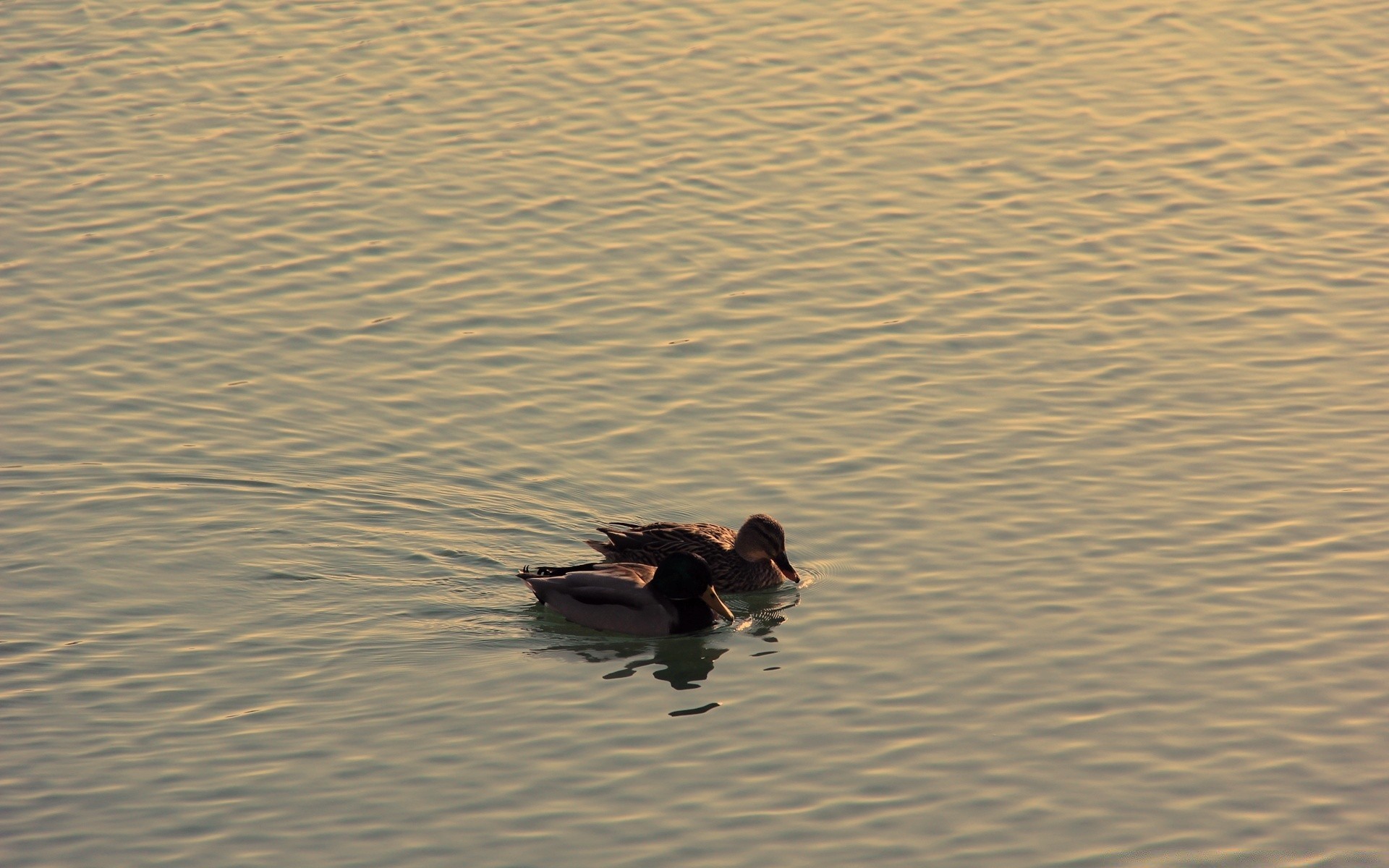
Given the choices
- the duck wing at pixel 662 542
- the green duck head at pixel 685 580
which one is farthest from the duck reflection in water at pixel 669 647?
the duck wing at pixel 662 542

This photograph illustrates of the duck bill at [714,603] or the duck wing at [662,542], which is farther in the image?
the duck wing at [662,542]

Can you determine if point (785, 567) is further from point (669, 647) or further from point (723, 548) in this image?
point (669, 647)

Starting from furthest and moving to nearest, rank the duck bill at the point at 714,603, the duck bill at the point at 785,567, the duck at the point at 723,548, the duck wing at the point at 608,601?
the duck bill at the point at 785,567 → the duck at the point at 723,548 → the duck bill at the point at 714,603 → the duck wing at the point at 608,601

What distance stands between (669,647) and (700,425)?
3.75 meters

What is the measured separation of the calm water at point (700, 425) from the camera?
46.5 feet

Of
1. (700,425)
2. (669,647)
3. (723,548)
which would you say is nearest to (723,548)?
(723,548)

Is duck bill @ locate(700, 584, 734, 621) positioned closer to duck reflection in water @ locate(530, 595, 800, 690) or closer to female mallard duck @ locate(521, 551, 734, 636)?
female mallard duck @ locate(521, 551, 734, 636)

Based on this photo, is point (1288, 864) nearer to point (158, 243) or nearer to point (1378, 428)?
point (1378, 428)

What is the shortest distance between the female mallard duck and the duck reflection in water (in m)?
0.10

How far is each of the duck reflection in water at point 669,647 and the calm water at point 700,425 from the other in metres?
0.07

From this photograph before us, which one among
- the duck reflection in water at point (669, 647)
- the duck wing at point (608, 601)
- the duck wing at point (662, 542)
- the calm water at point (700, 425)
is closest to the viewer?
the calm water at point (700, 425)

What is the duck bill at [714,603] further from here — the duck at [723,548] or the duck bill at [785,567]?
the duck bill at [785,567]

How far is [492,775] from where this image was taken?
46.7 ft

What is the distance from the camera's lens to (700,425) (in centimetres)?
2017
